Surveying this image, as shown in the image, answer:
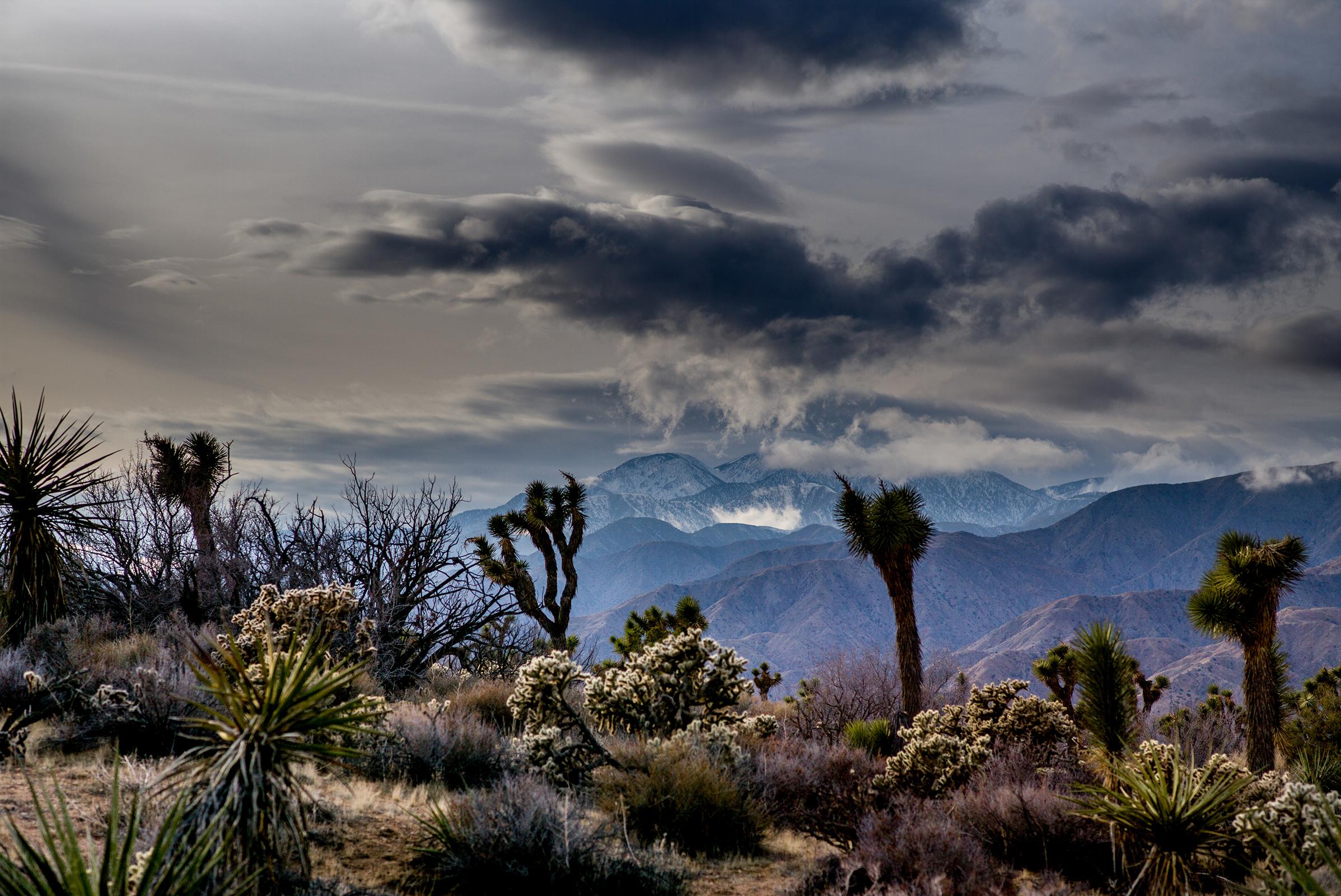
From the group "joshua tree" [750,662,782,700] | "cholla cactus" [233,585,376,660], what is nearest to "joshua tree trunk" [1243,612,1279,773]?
"joshua tree" [750,662,782,700]

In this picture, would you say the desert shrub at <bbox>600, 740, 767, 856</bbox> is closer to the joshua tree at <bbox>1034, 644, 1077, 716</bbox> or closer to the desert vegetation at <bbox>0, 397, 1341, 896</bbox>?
the desert vegetation at <bbox>0, 397, 1341, 896</bbox>

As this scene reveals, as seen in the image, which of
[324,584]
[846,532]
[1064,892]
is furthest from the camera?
[846,532]

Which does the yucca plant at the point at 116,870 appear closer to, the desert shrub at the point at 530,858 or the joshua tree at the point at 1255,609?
the desert shrub at the point at 530,858

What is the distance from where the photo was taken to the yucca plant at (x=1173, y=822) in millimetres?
6910

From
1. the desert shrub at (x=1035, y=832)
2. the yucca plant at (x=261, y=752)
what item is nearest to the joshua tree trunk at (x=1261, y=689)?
the desert shrub at (x=1035, y=832)

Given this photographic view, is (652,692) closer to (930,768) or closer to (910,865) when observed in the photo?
(930,768)

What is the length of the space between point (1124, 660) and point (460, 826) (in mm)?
6915

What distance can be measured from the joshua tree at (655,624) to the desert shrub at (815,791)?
14839 millimetres

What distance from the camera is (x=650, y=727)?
1003cm

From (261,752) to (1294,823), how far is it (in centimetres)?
736

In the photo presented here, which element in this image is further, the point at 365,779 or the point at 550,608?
the point at 550,608

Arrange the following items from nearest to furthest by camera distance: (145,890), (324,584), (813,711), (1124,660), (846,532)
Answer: (145,890) < (1124,660) < (324,584) < (813,711) < (846,532)

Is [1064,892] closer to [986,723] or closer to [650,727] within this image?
[650,727]

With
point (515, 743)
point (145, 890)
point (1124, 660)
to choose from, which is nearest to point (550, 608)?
point (515, 743)
